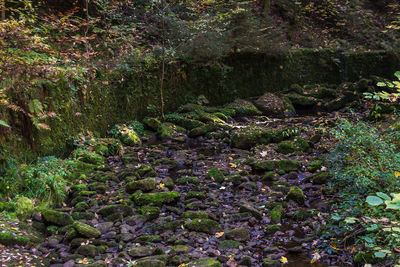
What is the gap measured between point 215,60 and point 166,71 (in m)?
2.40

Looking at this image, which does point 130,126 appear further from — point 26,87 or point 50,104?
A: point 26,87

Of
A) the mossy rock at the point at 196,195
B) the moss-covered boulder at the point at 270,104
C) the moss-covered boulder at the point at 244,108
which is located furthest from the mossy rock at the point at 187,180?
the moss-covered boulder at the point at 270,104

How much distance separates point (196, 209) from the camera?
16.4 feet

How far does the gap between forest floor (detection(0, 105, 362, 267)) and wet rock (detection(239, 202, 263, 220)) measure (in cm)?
2

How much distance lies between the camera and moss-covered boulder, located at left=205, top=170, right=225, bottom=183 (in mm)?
6118

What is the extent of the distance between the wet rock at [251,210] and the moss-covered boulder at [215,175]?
1200 mm

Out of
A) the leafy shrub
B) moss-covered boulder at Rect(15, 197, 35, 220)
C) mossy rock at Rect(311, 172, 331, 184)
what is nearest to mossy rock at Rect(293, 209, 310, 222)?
the leafy shrub

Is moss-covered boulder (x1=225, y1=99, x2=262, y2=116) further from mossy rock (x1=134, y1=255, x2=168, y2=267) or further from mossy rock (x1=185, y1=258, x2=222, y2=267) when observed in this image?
mossy rock (x1=134, y1=255, x2=168, y2=267)

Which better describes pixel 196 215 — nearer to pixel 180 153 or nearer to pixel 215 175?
pixel 215 175

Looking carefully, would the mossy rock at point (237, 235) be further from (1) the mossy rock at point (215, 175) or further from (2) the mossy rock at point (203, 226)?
(1) the mossy rock at point (215, 175)

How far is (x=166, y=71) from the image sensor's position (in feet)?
36.3

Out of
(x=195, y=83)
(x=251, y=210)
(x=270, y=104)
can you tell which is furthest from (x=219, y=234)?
(x=270, y=104)

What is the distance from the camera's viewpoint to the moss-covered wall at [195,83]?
277 inches

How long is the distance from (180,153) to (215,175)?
182cm
